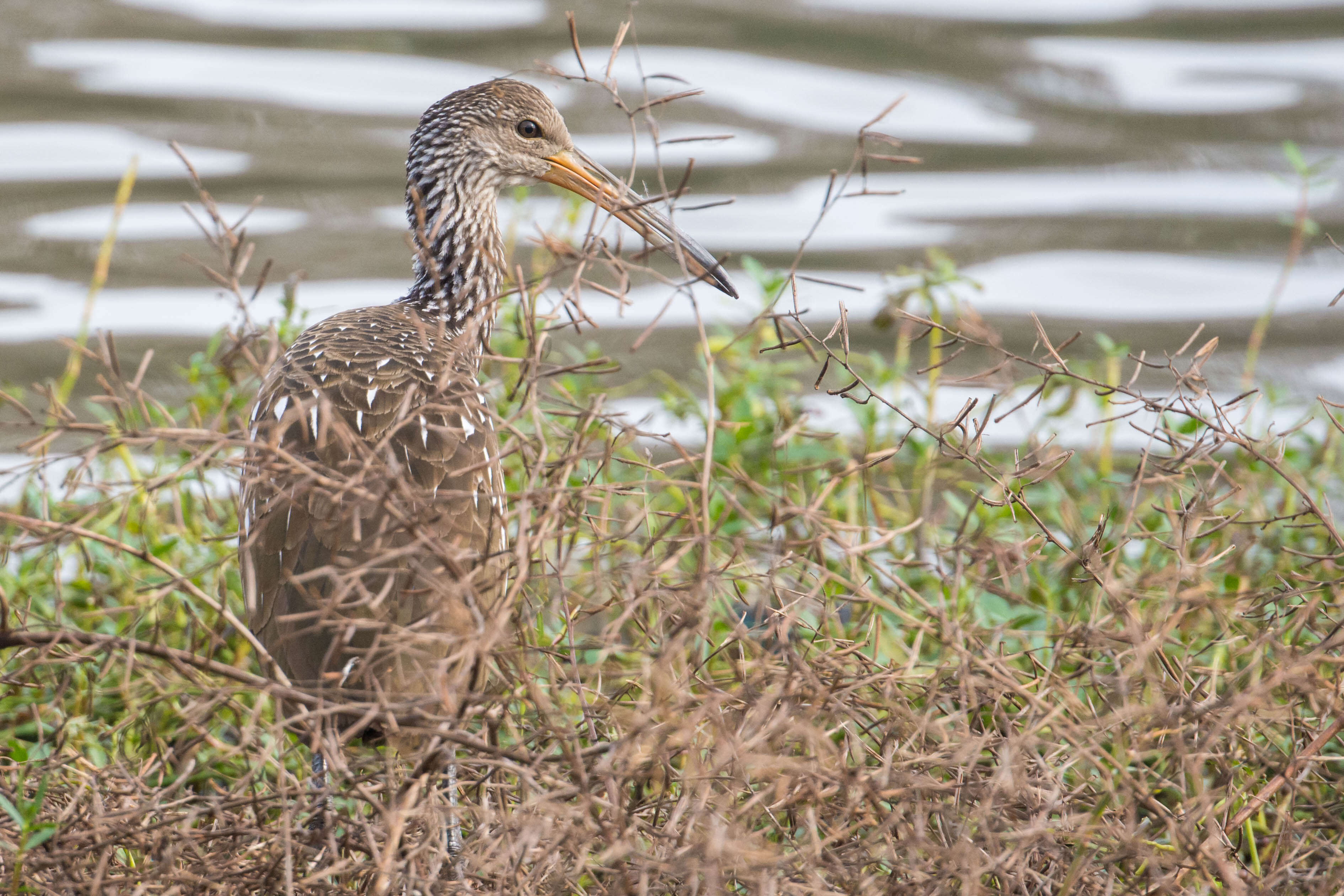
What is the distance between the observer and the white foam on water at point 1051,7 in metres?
11.4

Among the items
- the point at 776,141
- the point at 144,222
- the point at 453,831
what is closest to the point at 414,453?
the point at 453,831

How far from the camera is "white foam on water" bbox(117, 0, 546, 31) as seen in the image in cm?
1059

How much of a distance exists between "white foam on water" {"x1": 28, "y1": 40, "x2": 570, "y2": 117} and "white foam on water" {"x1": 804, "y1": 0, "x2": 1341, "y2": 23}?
2.99 metres

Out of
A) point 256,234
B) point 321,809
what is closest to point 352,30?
point 256,234

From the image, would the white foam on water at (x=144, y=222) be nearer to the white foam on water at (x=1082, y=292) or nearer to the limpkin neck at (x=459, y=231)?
the white foam on water at (x=1082, y=292)

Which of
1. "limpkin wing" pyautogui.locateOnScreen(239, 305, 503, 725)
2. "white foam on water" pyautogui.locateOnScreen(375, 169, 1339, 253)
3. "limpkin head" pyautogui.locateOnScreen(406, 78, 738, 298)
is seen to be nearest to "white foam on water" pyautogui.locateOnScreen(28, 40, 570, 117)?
"white foam on water" pyautogui.locateOnScreen(375, 169, 1339, 253)

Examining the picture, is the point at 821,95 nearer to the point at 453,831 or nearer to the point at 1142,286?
the point at 1142,286

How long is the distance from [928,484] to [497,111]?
184 cm

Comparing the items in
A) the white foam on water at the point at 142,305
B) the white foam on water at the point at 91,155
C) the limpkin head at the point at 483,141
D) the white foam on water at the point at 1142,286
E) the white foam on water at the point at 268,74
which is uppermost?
the limpkin head at the point at 483,141

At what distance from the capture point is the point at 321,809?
2219 millimetres

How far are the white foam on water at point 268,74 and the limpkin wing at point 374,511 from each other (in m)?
6.02

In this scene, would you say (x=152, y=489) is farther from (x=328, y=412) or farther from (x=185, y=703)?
(x=185, y=703)

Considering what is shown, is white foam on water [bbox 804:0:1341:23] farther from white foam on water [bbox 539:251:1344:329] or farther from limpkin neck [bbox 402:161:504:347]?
limpkin neck [bbox 402:161:504:347]

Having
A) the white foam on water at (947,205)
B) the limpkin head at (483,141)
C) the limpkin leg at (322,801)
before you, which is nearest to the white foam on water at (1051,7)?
the white foam on water at (947,205)
